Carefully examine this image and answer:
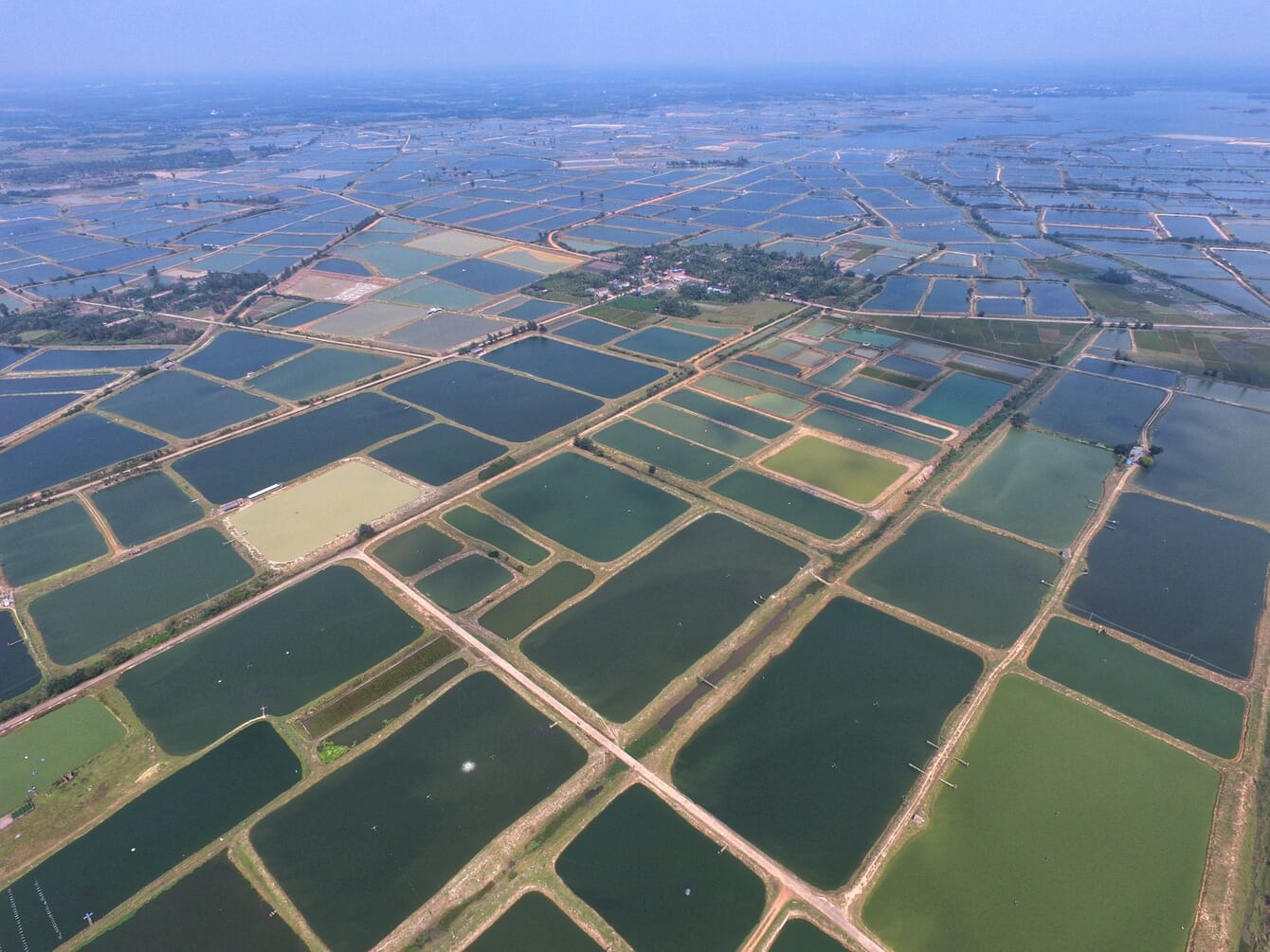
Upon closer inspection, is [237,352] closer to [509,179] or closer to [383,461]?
[383,461]

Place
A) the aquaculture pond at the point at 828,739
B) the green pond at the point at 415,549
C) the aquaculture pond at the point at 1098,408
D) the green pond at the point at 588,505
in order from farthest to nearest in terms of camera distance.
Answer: the aquaculture pond at the point at 1098,408 → the green pond at the point at 588,505 → the green pond at the point at 415,549 → the aquaculture pond at the point at 828,739

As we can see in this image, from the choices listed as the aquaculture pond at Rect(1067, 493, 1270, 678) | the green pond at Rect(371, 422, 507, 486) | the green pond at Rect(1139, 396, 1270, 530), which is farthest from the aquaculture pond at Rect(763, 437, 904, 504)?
the green pond at Rect(371, 422, 507, 486)

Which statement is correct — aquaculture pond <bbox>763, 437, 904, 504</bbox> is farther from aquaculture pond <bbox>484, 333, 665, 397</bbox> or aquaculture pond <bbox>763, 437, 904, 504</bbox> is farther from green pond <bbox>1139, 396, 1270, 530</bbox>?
green pond <bbox>1139, 396, 1270, 530</bbox>

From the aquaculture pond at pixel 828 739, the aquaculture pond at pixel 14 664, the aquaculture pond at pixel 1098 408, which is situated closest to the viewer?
the aquaculture pond at pixel 828 739

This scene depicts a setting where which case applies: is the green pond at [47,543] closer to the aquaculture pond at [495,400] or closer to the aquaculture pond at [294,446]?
the aquaculture pond at [294,446]

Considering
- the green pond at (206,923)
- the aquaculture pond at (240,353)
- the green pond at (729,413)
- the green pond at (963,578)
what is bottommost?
the aquaculture pond at (240,353)

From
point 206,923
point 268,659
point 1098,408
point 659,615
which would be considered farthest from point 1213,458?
point 206,923

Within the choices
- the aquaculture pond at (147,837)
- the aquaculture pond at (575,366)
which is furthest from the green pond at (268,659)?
the aquaculture pond at (575,366)
